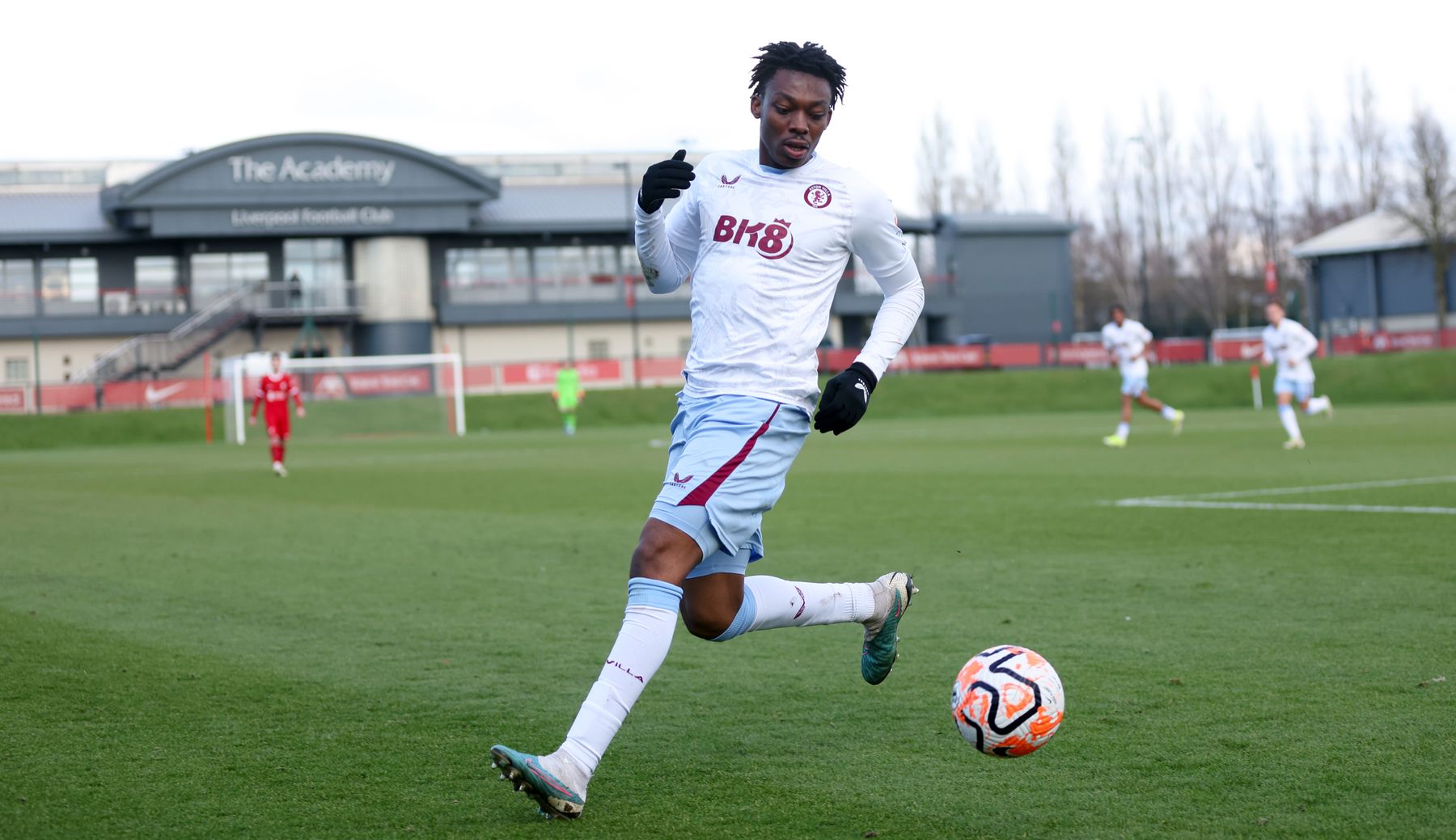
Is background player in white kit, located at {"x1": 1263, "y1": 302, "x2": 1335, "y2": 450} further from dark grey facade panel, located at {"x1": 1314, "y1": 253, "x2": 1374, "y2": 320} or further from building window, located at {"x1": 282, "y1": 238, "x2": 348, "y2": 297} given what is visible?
dark grey facade panel, located at {"x1": 1314, "y1": 253, "x2": 1374, "y2": 320}

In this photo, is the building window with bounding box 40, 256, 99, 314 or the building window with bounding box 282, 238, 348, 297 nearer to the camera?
the building window with bounding box 40, 256, 99, 314

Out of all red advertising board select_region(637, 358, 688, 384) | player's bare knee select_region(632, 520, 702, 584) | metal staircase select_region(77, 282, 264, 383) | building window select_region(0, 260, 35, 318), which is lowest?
player's bare knee select_region(632, 520, 702, 584)

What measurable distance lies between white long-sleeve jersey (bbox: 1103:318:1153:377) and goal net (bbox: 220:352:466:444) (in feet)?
60.9

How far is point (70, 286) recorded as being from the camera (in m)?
54.7

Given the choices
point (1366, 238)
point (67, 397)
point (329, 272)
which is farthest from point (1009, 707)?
point (1366, 238)

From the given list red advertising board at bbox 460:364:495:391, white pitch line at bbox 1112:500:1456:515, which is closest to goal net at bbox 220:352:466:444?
red advertising board at bbox 460:364:495:391

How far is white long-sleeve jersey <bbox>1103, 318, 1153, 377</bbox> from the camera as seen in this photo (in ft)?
77.7

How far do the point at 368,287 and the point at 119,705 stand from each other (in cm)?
5247

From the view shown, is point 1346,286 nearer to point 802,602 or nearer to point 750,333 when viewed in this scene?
point 802,602

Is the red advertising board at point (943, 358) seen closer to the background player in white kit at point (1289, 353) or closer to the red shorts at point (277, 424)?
the background player in white kit at point (1289, 353)

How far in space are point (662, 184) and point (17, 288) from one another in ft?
184

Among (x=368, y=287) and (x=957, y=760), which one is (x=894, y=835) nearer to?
(x=957, y=760)

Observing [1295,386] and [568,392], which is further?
[568,392]

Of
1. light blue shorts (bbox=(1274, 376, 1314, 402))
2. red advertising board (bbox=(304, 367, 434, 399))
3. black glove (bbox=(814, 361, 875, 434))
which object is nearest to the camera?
black glove (bbox=(814, 361, 875, 434))
